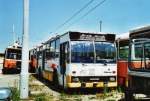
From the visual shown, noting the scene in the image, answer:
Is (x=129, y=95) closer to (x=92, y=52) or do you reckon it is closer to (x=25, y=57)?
(x=92, y=52)

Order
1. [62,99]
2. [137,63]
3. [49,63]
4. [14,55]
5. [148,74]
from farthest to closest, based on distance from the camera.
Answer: [14,55]
[49,63]
[62,99]
[137,63]
[148,74]

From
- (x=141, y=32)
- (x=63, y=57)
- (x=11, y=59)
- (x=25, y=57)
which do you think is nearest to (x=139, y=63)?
(x=141, y=32)

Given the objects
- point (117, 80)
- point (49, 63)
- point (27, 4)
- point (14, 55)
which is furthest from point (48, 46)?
point (14, 55)

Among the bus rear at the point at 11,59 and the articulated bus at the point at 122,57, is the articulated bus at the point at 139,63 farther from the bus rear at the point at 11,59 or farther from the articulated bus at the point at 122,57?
the bus rear at the point at 11,59

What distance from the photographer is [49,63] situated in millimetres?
24250

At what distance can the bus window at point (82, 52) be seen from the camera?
18.2m

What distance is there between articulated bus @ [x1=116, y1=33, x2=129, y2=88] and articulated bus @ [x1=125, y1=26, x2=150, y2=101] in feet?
19.0

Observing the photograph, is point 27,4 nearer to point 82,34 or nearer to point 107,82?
point 82,34

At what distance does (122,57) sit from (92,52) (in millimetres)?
2129

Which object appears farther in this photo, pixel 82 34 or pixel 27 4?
pixel 82 34

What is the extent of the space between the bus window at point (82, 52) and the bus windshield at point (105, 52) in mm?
297

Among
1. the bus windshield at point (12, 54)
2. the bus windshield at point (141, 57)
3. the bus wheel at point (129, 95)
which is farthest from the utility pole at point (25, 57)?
the bus windshield at point (12, 54)

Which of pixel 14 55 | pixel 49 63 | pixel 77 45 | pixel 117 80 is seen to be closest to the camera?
pixel 77 45

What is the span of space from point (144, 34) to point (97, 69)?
6.26 meters
